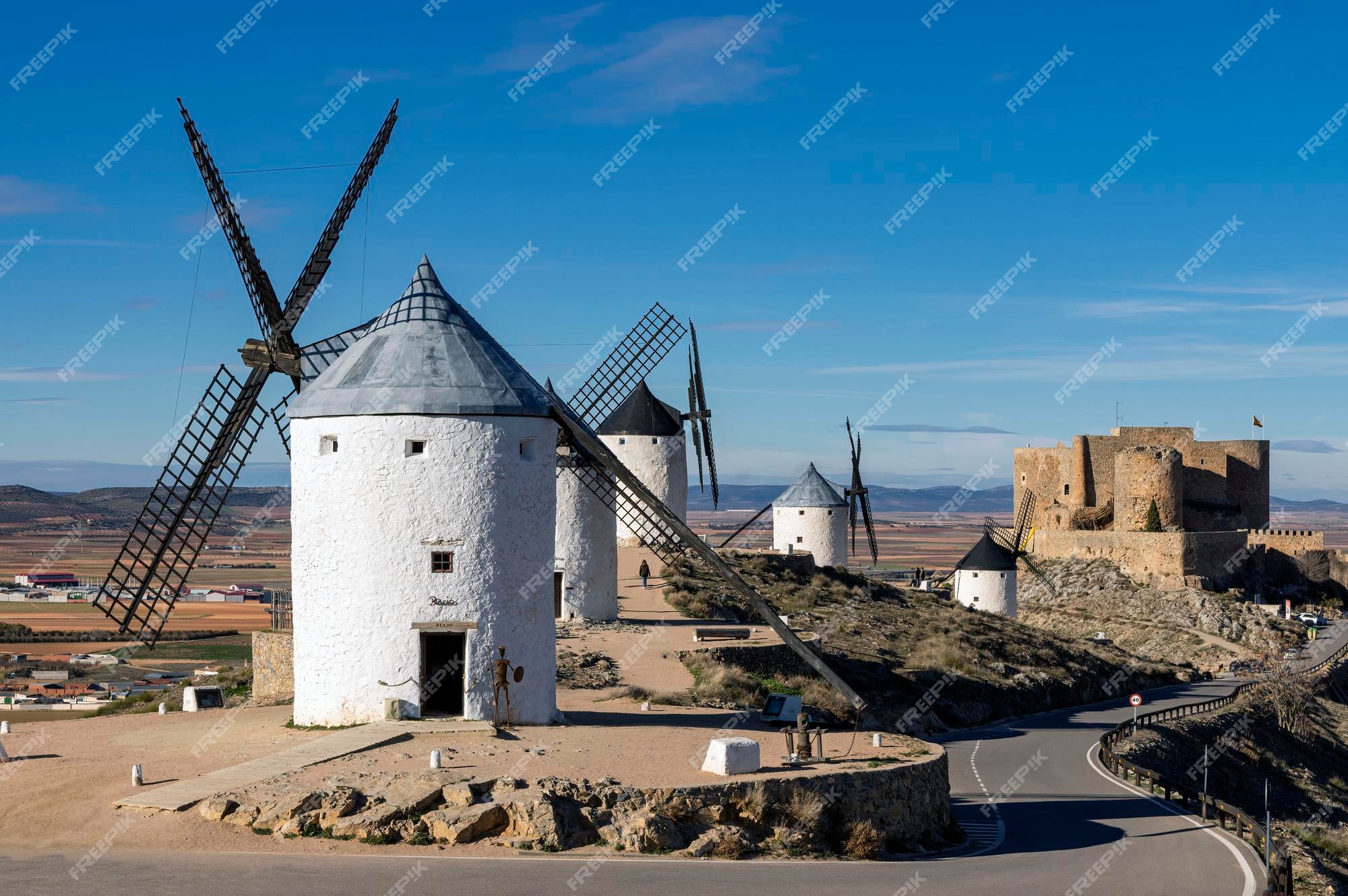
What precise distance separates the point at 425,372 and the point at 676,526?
14.7 ft

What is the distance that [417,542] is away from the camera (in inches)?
752

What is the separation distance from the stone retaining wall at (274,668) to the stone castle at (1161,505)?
1971 inches

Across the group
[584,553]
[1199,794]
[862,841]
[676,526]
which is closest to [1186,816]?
[1199,794]

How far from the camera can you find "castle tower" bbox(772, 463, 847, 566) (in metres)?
53.2

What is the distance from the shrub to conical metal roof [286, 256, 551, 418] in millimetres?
7305

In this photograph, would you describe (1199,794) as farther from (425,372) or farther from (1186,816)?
(425,372)

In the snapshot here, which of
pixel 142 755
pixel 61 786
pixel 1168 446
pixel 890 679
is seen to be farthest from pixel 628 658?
pixel 1168 446

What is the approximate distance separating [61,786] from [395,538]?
509cm

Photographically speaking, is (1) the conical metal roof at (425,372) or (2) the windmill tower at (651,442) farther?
(2) the windmill tower at (651,442)

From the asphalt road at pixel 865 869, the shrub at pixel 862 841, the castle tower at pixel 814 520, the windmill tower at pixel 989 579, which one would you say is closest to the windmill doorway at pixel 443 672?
the asphalt road at pixel 865 869

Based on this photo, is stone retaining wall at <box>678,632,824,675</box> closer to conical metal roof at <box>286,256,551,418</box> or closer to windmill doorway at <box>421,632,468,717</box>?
windmill doorway at <box>421,632,468,717</box>

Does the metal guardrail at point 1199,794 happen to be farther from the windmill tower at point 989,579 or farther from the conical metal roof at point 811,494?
the conical metal roof at point 811,494

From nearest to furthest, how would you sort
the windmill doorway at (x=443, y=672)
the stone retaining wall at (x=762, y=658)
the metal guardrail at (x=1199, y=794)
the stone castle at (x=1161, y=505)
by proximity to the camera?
the metal guardrail at (x=1199, y=794) < the windmill doorway at (x=443, y=672) < the stone retaining wall at (x=762, y=658) < the stone castle at (x=1161, y=505)

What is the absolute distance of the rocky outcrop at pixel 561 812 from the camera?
15.0 meters
